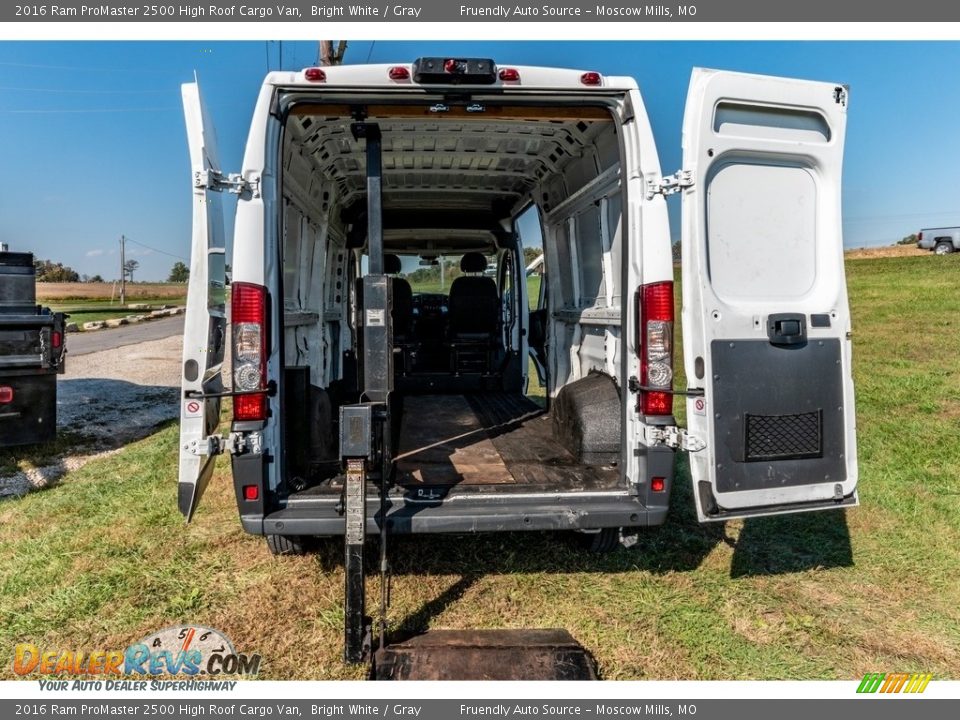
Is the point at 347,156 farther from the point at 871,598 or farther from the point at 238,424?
the point at 871,598

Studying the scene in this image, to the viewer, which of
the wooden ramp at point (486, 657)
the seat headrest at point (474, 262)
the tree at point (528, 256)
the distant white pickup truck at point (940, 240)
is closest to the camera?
the wooden ramp at point (486, 657)

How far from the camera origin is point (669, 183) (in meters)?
3.30

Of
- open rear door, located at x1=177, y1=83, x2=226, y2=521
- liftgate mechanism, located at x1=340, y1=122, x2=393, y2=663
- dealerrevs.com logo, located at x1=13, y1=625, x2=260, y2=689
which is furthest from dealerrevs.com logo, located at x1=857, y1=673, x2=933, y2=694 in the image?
open rear door, located at x1=177, y1=83, x2=226, y2=521

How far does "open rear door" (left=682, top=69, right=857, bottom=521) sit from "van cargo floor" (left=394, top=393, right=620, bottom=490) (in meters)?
0.77

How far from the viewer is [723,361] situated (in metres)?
3.20

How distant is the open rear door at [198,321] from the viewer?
3123 mm

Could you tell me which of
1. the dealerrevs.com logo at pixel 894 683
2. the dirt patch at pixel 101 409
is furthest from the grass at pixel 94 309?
the dealerrevs.com logo at pixel 894 683

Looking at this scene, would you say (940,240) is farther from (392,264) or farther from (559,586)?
(559,586)

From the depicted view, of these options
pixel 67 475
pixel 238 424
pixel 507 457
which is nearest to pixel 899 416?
pixel 507 457

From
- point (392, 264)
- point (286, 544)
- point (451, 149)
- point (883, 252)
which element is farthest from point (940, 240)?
point (286, 544)

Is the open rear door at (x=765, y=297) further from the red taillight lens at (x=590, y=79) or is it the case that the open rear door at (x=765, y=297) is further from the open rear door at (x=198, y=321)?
the open rear door at (x=198, y=321)

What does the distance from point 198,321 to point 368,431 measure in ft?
3.29

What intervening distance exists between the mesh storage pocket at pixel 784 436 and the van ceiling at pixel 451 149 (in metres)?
1.85

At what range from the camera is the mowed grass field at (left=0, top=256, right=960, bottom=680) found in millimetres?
3182
